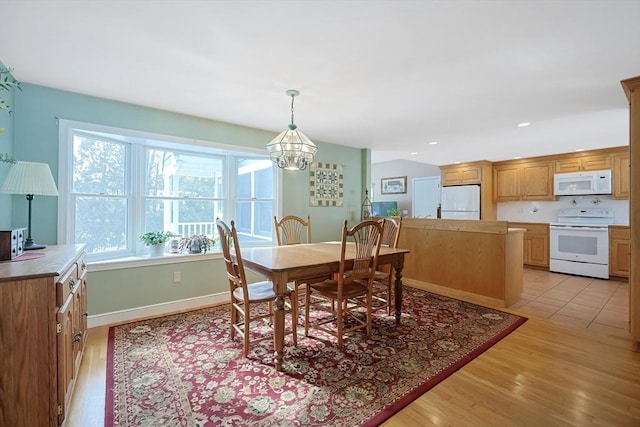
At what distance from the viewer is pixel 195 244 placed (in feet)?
11.3

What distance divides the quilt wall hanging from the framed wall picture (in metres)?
3.63

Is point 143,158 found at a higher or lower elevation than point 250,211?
higher

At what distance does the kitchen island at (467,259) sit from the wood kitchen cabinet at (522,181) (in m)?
2.60

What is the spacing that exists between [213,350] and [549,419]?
225cm

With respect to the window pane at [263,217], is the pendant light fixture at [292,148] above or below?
above

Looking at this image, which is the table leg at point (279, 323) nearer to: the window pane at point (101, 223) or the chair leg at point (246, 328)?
the chair leg at point (246, 328)

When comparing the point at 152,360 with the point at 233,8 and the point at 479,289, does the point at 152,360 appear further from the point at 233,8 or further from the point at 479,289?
the point at 479,289

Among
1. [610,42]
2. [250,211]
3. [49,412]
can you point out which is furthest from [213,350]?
[610,42]

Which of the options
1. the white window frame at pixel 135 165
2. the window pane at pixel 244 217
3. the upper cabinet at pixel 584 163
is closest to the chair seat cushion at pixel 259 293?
the white window frame at pixel 135 165

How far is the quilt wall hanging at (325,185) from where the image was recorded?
176 inches

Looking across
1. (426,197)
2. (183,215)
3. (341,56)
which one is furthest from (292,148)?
(426,197)

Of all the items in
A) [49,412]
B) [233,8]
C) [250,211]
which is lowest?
[49,412]

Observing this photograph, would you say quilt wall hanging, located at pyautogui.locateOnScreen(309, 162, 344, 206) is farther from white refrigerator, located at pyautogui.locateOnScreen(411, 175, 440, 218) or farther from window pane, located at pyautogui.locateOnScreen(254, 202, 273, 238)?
white refrigerator, located at pyautogui.locateOnScreen(411, 175, 440, 218)

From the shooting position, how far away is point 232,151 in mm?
3736
